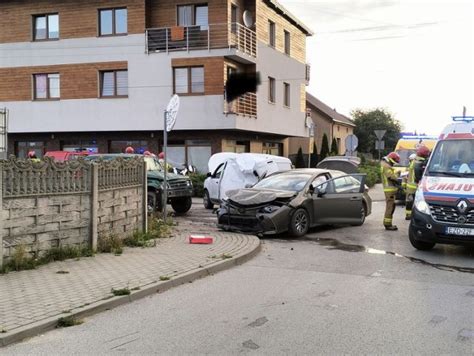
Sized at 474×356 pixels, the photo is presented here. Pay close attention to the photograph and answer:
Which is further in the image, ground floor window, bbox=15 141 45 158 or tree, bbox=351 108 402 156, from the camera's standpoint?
tree, bbox=351 108 402 156

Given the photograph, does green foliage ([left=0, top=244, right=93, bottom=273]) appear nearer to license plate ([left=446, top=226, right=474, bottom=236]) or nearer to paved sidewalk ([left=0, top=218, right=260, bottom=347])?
paved sidewalk ([left=0, top=218, right=260, bottom=347])

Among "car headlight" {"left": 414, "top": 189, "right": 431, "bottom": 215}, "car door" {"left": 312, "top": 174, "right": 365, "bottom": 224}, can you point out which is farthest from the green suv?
"car headlight" {"left": 414, "top": 189, "right": 431, "bottom": 215}

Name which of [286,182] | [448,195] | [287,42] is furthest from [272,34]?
[448,195]

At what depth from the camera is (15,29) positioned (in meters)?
28.6

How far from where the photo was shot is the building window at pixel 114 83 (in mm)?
27297

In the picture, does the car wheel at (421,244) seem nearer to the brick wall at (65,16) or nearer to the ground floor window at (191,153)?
the ground floor window at (191,153)

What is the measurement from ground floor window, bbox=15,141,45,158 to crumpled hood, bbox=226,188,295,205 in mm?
20842

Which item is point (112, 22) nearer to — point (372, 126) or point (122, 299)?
point (122, 299)

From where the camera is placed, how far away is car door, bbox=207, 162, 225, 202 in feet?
55.7

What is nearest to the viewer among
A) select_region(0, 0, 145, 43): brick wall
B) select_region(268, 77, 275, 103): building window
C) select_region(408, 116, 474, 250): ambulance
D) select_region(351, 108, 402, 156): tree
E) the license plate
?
the license plate

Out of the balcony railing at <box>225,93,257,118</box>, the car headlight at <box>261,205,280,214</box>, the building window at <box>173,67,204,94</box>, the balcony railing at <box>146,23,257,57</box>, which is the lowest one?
→ the car headlight at <box>261,205,280,214</box>

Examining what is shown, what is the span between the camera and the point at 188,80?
2631 cm

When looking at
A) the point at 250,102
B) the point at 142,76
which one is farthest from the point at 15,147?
the point at 250,102

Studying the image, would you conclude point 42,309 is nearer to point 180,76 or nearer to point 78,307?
point 78,307
